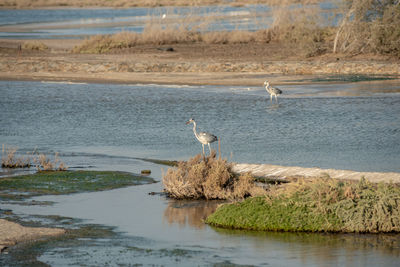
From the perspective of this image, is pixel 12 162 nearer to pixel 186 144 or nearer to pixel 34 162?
pixel 34 162

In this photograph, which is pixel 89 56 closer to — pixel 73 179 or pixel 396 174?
pixel 73 179

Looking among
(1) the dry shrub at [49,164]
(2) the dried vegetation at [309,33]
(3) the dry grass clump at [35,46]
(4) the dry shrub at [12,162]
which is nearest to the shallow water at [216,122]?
(1) the dry shrub at [49,164]

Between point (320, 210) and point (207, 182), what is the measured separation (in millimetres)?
2735

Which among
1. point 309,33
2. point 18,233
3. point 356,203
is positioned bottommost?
point 18,233

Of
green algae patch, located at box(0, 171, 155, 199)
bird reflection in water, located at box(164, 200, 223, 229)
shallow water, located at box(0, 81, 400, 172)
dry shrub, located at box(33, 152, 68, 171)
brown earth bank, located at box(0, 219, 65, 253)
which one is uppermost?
shallow water, located at box(0, 81, 400, 172)

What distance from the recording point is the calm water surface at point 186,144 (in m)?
11.5

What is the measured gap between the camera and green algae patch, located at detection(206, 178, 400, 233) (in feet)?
A: 40.2

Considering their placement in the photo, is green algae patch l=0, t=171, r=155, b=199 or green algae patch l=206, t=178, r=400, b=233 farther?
green algae patch l=0, t=171, r=155, b=199

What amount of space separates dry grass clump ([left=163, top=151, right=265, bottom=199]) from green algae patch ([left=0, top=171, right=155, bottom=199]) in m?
1.81

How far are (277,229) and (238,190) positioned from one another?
1.85 metres

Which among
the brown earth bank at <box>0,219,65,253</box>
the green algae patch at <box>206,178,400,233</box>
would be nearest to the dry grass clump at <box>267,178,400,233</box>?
the green algae patch at <box>206,178,400,233</box>

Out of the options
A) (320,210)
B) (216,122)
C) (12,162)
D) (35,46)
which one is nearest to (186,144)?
(216,122)

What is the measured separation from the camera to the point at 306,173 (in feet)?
52.8

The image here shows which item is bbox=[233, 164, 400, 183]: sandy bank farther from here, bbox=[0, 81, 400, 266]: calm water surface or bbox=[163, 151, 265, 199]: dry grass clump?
bbox=[0, 81, 400, 266]: calm water surface
